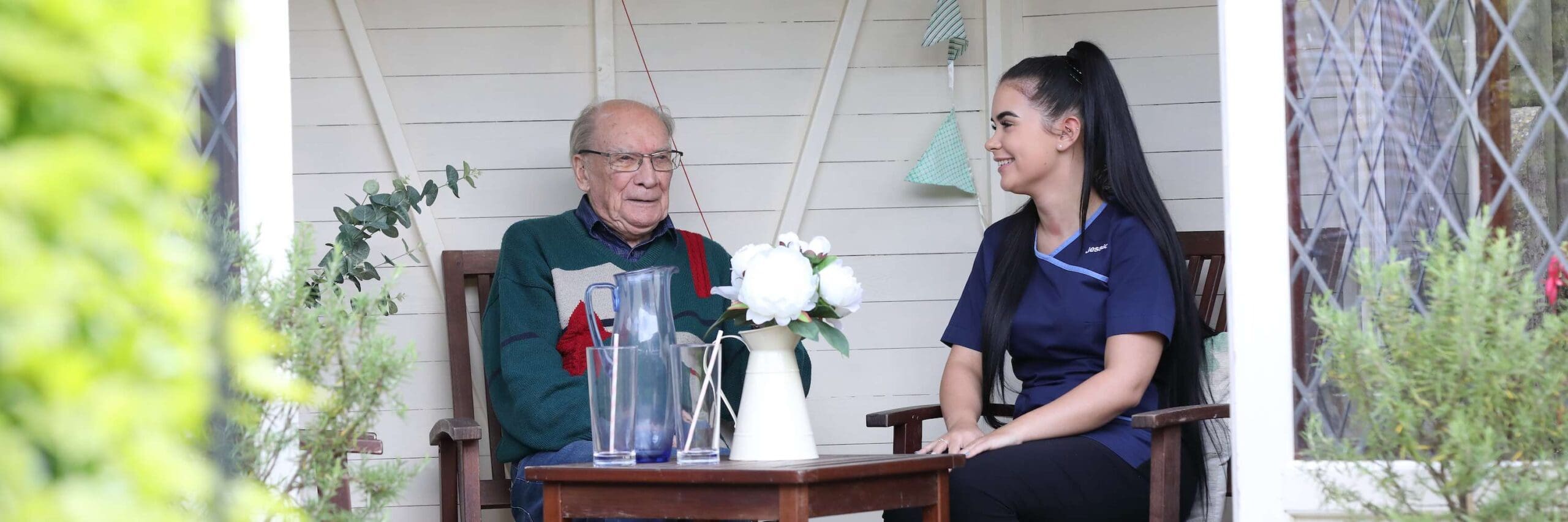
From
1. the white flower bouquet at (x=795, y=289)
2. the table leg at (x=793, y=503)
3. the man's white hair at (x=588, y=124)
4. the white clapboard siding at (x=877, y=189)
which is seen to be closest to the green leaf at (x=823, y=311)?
the white flower bouquet at (x=795, y=289)

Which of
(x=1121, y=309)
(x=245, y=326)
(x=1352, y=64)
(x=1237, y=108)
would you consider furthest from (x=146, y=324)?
(x=1121, y=309)

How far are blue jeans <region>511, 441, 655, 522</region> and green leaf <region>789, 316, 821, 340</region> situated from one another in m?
0.76

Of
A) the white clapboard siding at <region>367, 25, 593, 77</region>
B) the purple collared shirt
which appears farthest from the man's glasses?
the white clapboard siding at <region>367, 25, 593, 77</region>

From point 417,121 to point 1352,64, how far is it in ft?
8.50

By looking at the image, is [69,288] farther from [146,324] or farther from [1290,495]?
[1290,495]

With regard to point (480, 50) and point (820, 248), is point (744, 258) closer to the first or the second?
point (820, 248)

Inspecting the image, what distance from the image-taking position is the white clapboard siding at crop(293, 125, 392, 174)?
3705 millimetres

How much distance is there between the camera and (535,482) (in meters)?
3.00

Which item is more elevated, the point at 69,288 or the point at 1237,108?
the point at 1237,108

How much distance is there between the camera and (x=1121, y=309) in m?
2.77

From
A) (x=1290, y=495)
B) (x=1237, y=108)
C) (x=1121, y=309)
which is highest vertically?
(x=1237, y=108)

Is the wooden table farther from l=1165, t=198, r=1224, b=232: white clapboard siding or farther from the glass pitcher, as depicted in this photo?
l=1165, t=198, r=1224, b=232: white clapboard siding

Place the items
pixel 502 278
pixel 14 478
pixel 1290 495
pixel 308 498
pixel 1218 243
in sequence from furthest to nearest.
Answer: pixel 1218 243
pixel 502 278
pixel 1290 495
pixel 308 498
pixel 14 478

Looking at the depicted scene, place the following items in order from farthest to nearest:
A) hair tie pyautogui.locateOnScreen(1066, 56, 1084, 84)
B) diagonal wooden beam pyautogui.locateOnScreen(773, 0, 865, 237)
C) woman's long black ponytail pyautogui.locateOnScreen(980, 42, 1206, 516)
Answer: diagonal wooden beam pyautogui.locateOnScreen(773, 0, 865, 237)
hair tie pyautogui.locateOnScreen(1066, 56, 1084, 84)
woman's long black ponytail pyautogui.locateOnScreen(980, 42, 1206, 516)
